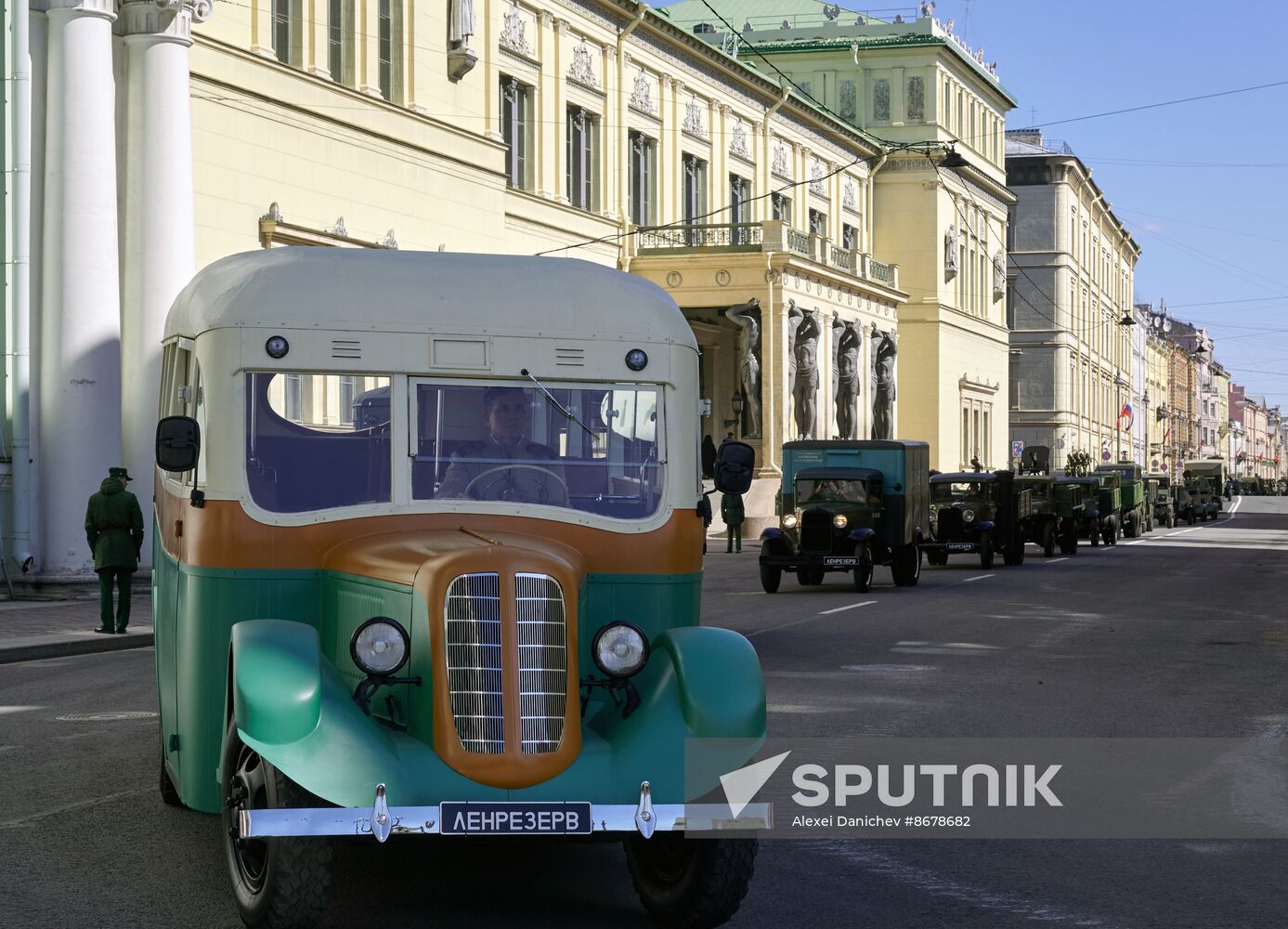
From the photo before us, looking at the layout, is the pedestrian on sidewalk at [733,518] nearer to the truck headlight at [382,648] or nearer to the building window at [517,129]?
the building window at [517,129]

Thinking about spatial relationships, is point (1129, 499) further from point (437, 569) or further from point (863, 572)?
point (437, 569)

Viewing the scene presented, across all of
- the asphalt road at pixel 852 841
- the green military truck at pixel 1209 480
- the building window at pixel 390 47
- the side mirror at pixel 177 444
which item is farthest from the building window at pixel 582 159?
the green military truck at pixel 1209 480

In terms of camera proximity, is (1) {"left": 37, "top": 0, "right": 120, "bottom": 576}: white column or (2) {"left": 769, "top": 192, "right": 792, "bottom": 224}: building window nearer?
(1) {"left": 37, "top": 0, "right": 120, "bottom": 576}: white column

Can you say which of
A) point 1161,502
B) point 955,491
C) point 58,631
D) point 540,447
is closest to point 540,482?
point 540,447

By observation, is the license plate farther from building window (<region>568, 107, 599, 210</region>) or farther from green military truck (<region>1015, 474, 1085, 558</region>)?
building window (<region>568, 107, 599, 210</region>)

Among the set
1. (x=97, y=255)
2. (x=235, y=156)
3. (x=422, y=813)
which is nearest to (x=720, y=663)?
(x=422, y=813)

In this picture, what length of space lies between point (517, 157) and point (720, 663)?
3860 cm

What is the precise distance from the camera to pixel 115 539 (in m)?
19.5

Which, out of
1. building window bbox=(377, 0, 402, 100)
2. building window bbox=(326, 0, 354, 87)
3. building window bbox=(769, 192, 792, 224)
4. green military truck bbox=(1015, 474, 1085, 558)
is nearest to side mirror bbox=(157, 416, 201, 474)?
building window bbox=(326, 0, 354, 87)

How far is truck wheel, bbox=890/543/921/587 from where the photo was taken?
28.8 meters

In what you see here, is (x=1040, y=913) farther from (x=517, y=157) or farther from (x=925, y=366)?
(x=925, y=366)

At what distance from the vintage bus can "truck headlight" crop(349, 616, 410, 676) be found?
0.4 inches

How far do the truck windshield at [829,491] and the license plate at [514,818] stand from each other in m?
22.5

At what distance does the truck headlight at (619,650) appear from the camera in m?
6.94
